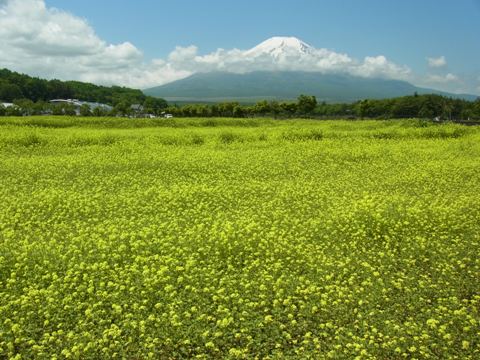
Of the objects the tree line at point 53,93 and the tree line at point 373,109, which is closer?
the tree line at point 53,93

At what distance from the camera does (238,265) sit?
7.17 metres

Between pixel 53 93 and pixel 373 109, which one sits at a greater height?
pixel 53 93

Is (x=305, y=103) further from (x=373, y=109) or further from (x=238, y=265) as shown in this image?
(x=238, y=265)

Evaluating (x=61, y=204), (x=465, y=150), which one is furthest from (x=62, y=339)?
(x=465, y=150)

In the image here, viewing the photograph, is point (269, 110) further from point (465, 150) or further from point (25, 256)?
point (25, 256)

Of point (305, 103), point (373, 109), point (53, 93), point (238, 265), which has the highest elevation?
point (53, 93)

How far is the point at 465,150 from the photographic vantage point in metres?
20.4

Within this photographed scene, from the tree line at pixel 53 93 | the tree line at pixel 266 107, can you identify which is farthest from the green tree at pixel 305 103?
the tree line at pixel 53 93

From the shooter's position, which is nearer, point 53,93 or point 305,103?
point 305,103

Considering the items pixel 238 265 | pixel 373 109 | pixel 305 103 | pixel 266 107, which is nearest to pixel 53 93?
pixel 266 107

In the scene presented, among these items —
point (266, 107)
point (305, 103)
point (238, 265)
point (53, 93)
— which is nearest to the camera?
point (238, 265)

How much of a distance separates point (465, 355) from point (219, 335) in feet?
10.1

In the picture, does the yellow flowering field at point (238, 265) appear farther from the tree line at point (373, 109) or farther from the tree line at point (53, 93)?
the tree line at point (373, 109)

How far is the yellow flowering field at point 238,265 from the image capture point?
5.23 m
